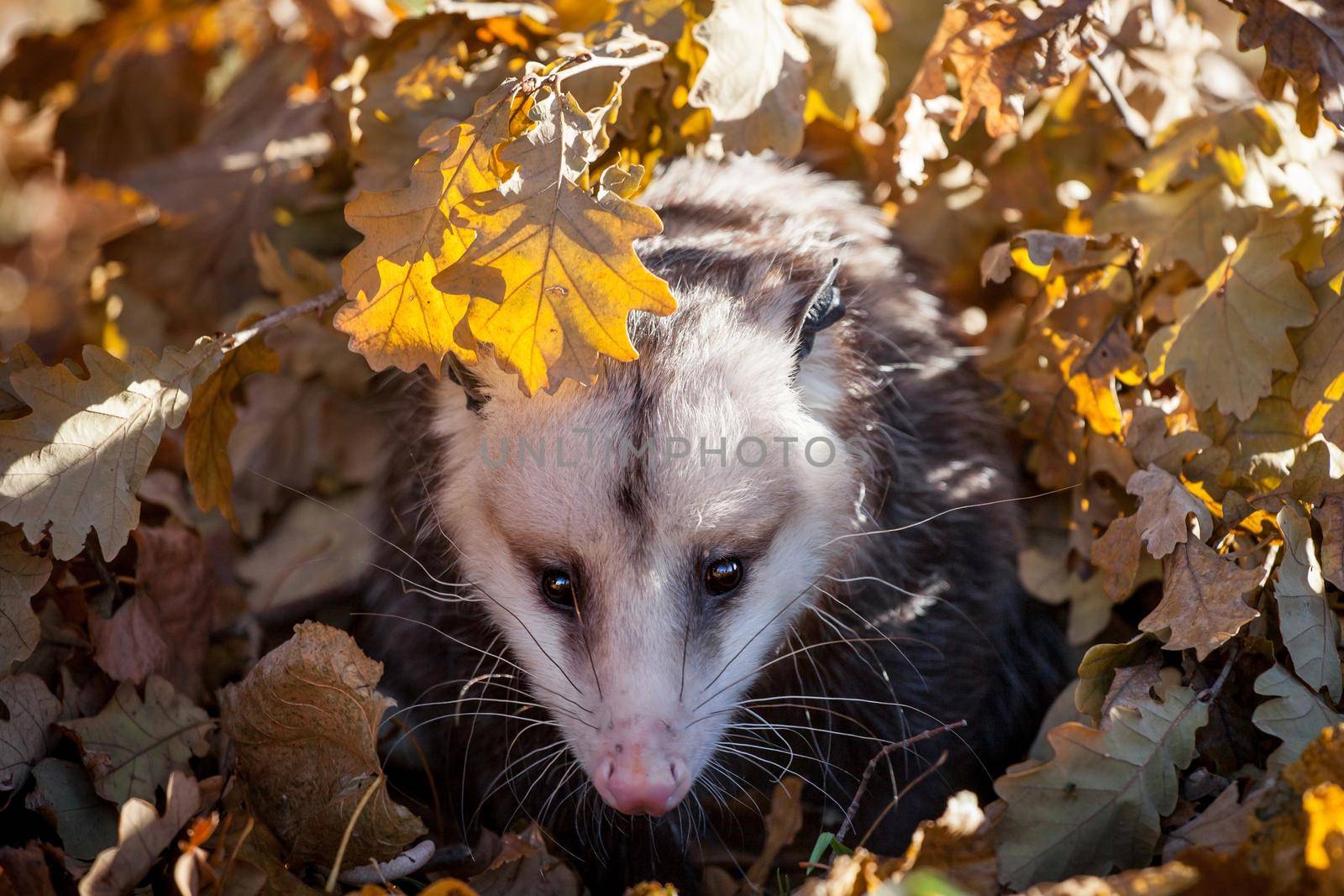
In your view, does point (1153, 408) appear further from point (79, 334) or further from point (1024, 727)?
point (79, 334)

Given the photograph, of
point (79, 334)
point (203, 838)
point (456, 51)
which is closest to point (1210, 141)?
point (456, 51)

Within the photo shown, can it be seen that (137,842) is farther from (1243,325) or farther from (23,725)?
(1243,325)

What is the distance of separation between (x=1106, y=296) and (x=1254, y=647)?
677 mm

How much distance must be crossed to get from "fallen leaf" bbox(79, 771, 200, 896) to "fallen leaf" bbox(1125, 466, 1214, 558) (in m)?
1.34

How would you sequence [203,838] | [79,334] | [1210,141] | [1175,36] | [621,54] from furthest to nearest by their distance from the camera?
[79,334] < [1175,36] < [1210,141] < [621,54] < [203,838]

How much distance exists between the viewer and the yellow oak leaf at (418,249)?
155 cm

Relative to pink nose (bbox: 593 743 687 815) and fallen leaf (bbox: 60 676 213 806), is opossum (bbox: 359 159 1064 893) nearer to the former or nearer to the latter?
pink nose (bbox: 593 743 687 815)

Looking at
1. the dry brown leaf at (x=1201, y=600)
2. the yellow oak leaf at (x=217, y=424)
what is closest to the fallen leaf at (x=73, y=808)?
the yellow oak leaf at (x=217, y=424)

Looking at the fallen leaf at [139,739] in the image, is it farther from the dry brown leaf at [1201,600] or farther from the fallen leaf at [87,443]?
the dry brown leaf at [1201,600]

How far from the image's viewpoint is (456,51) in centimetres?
203

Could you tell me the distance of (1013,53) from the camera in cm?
177

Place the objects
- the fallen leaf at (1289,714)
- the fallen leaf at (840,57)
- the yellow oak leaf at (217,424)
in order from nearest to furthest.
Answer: the fallen leaf at (1289,714) → the yellow oak leaf at (217,424) → the fallen leaf at (840,57)

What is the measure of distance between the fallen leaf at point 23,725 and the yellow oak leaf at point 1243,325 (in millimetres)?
1726

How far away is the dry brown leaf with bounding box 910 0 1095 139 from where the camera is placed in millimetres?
1771
